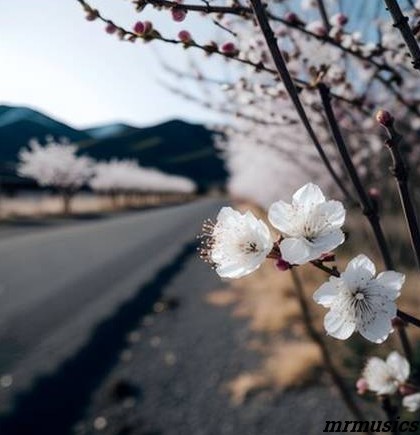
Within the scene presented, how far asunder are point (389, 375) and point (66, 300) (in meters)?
8.34

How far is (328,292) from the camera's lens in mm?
1100

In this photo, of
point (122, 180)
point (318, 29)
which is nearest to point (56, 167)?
point (122, 180)

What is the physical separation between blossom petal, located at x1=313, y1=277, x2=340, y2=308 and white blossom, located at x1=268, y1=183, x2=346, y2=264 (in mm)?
90

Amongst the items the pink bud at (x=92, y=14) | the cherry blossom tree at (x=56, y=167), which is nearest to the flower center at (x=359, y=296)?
the pink bud at (x=92, y=14)

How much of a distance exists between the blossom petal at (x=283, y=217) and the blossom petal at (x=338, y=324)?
0.63 feet

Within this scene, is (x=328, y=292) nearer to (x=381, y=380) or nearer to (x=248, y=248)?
(x=248, y=248)

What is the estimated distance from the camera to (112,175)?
57875mm

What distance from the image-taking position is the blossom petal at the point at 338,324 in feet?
3.54

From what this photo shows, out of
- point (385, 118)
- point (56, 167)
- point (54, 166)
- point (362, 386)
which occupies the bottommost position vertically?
point (56, 167)

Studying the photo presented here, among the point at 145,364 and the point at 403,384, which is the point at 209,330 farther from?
the point at 403,384

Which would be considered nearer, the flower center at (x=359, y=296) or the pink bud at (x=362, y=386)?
the flower center at (x=359, y=296)

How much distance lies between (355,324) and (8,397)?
17.3 ft

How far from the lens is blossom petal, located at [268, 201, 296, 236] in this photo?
1.12 meters

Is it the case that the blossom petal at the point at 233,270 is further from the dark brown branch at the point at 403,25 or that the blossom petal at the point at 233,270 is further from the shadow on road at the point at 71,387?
the shadow on road at the point at 71,387
